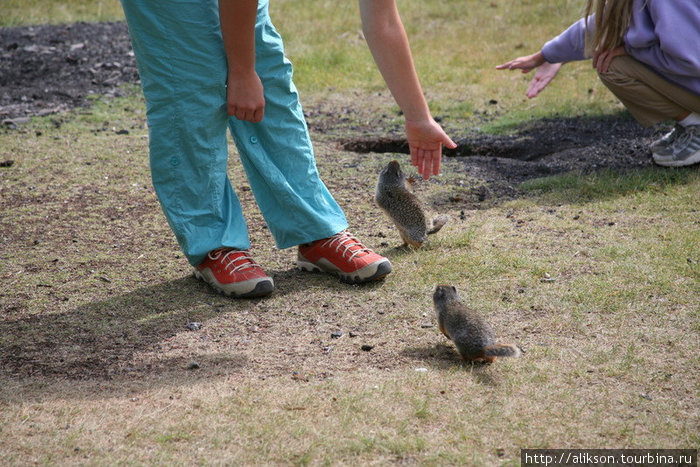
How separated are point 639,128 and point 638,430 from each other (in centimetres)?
432

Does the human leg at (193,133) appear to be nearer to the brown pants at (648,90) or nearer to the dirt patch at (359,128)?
the dirt patch at (359,128)

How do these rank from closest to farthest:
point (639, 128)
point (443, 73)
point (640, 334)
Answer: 1. point (640, 334)
2. point (639, 128)
3. point (443, 73)

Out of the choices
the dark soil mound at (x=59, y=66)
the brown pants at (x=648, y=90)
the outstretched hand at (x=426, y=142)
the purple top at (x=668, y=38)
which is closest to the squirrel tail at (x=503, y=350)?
the outstretched hand at (x=426, y=142)

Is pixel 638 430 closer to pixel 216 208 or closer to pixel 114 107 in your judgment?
pixel 216 208

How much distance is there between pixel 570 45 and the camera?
571 centimetres

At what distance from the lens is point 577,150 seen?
602 centimetres

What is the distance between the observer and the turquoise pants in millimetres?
3389

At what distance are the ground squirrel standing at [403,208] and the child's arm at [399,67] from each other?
0.85 metres

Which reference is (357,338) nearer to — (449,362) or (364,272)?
(449,362)

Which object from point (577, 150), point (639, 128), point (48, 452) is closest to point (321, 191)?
point (48, 452)

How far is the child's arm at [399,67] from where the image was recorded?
10.3 ft

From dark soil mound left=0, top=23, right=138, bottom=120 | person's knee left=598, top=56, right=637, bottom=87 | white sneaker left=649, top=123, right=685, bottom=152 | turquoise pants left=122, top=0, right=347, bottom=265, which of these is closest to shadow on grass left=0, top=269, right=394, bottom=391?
turquoise pants left=122, top=0, right=347, bottom=265

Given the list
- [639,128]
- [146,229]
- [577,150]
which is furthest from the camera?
[639,128]

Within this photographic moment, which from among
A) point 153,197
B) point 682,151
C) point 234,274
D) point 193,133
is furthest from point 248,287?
point 682,151
